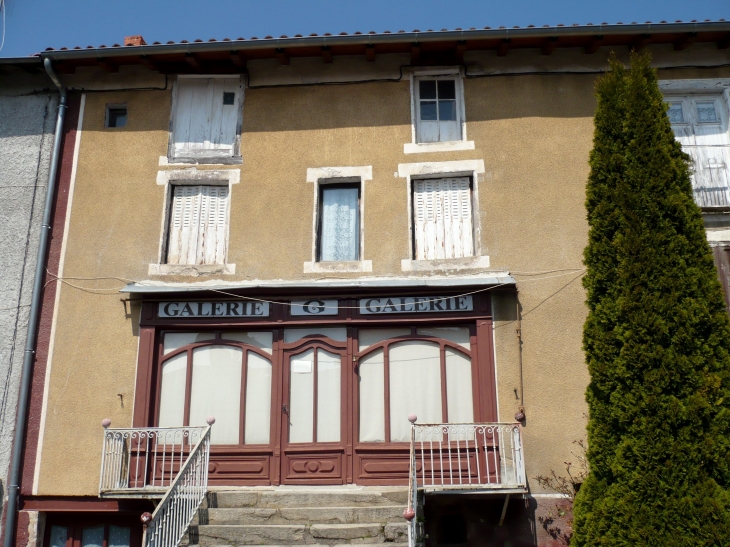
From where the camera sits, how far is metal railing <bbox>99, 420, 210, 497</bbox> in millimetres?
10547

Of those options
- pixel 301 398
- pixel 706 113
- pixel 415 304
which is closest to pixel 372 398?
pixel 301 398

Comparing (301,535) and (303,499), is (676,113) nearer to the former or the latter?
(303,499)

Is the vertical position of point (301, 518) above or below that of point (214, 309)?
below

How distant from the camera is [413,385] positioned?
11.2 metres

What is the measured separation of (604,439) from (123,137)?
336 inches

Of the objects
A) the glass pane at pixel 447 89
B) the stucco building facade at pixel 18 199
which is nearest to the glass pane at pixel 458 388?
the glass pane at pixel 447 89

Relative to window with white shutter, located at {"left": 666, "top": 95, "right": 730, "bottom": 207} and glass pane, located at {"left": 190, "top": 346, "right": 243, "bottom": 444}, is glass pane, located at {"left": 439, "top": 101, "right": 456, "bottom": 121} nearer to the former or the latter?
window with white shutter, located at {"left": 666, "top": 95, "right": 730, "bottom": 207}

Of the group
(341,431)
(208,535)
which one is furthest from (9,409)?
(341,431)

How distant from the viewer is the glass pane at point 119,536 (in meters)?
11.0

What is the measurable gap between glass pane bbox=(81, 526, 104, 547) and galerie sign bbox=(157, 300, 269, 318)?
3.09 metres

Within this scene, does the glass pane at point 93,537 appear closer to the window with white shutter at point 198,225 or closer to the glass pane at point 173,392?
the glass pane at point 173,392

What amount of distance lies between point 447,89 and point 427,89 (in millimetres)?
317

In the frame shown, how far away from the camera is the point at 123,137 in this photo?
41.1 feet

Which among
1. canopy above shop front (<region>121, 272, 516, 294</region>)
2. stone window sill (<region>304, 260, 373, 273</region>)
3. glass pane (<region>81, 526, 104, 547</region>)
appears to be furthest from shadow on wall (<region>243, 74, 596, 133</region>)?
glass pane (<region>81, 526, 104, 547</region>)
